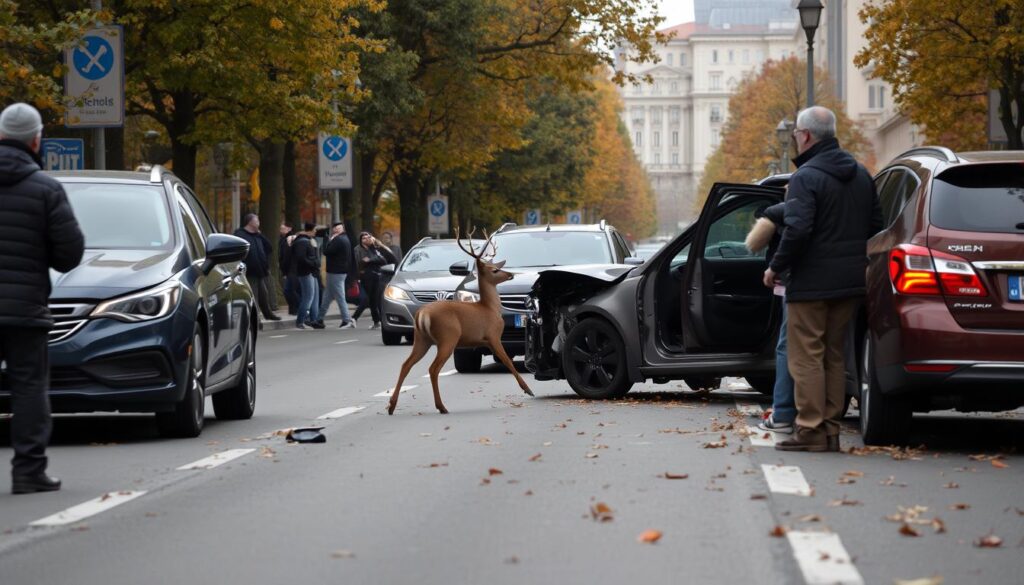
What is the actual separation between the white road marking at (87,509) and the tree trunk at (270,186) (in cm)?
2948

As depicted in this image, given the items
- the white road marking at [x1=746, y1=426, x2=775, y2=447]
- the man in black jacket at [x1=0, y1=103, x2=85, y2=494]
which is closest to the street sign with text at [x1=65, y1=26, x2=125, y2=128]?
the white road marking at [x1=746, y1=426, x2=775, y2=447]

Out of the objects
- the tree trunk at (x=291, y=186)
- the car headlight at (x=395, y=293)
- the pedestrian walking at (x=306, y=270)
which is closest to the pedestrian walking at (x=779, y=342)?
the car headlight at (x=395, y=293)

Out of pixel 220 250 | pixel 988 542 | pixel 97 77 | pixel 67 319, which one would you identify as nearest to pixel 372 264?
pixel 97 77

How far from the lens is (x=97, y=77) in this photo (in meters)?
23.4

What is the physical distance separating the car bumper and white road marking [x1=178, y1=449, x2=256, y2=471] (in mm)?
684

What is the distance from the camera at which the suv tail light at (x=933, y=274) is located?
Answer: 33.1 ft

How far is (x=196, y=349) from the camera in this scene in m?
11.5

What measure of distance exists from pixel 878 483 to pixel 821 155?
7.46 feet

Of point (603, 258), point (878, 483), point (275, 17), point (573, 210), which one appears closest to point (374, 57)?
point (275, 17)

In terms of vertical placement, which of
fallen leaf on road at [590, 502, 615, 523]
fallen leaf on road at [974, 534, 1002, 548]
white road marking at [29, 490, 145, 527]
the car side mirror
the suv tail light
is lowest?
white road marking at [29, 490, 145, 527]

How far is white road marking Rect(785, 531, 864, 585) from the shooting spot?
242 inches

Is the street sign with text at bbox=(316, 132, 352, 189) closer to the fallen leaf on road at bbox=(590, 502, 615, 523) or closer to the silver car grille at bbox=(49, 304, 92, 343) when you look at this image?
the silver car grille at bbox=(49, 304, 92, 343)

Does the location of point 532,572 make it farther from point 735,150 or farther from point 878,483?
point 735,150

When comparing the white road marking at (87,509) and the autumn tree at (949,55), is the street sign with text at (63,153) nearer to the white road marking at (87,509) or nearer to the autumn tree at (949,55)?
the white road marking at (87,509)
